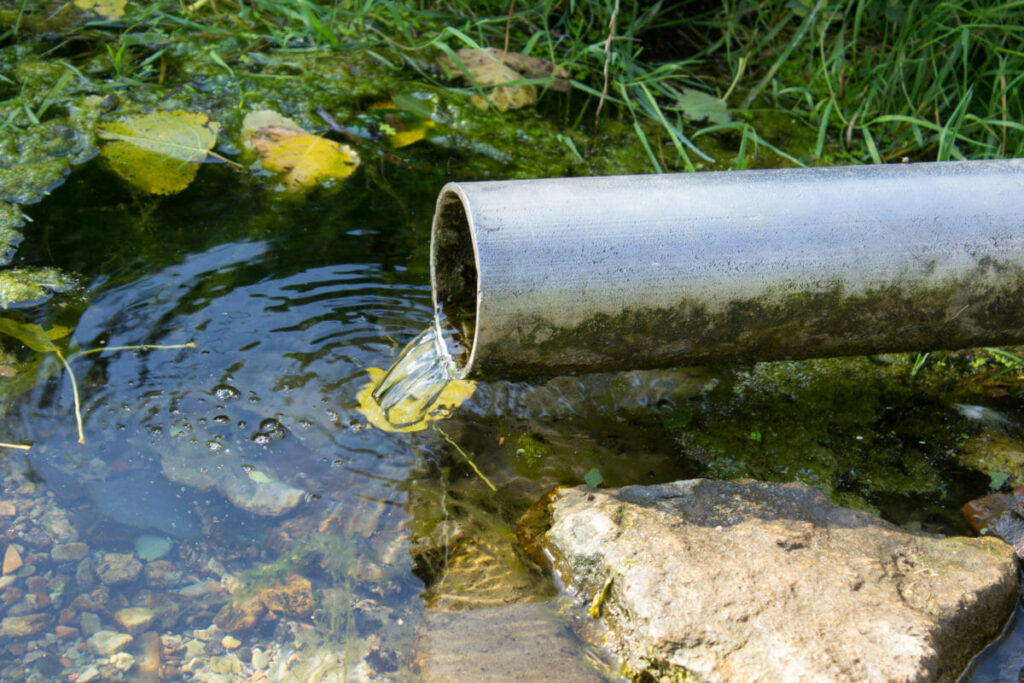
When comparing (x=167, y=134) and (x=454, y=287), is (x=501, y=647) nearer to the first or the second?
(x=454, y=287)

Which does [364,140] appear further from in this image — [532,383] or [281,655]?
[281,655]

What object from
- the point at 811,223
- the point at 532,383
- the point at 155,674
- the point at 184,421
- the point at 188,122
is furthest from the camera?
the point at 188,122

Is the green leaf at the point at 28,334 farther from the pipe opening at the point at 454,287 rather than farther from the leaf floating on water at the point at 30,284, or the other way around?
the pipe opening at the point at 454,287

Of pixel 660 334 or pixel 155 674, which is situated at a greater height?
pixel 660 334

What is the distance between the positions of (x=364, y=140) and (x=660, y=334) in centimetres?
197

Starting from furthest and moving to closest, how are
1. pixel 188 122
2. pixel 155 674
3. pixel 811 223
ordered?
pixel 188 122
pixel 811 223
pixel 155 674

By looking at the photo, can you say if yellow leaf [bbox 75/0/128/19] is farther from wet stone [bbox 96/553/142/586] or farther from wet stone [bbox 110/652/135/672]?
wet stone [bbox 110/652/135/672]

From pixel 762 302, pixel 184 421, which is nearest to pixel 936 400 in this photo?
pixel 762 302

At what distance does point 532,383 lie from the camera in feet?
8.73

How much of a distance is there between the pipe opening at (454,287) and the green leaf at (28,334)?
1.16 metres

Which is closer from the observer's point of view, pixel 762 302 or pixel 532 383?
pixel 762 302

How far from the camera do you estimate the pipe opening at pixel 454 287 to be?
2.39 meters

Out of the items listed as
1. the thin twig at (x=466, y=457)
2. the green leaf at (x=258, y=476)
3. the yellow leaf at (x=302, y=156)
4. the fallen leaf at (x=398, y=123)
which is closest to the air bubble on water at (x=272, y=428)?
the green leaf at (x=258, y=476)

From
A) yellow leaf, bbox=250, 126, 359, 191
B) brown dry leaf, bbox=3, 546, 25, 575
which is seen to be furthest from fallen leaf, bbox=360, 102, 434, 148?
brown dry leaf, bbox=3, 546, 25, 575
